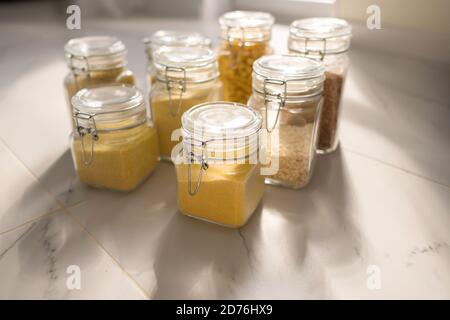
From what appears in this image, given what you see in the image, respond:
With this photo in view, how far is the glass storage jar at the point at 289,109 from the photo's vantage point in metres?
0.62

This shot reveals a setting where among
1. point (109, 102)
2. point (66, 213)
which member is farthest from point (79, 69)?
point (66, 213)

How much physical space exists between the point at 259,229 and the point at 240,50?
0.36 m

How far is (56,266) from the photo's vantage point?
52 cm

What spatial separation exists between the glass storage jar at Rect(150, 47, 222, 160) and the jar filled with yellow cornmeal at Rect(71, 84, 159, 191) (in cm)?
5

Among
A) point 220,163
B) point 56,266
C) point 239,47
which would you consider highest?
point 239,47

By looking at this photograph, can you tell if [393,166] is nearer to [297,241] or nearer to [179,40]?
[297,241]

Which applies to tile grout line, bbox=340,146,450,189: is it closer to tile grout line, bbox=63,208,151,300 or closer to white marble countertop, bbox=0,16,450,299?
white marble countertop, bbox=0,16,450,299

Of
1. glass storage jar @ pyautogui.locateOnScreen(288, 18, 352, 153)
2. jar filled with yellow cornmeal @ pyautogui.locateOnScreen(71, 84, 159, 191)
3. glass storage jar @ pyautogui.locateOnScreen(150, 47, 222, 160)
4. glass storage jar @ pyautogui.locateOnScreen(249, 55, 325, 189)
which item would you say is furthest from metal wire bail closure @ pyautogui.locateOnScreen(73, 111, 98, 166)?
glass storage jar @ pyautogui.locateOnScreen(288, 18, 352, 153)

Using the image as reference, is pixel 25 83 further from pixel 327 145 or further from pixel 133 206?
pixel 327 145

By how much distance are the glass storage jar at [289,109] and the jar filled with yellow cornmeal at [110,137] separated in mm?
188

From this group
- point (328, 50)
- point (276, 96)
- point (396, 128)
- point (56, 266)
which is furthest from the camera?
point (396, 128)

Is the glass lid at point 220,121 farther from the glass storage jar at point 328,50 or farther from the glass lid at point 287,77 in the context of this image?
the glass storage jar at point 328,50

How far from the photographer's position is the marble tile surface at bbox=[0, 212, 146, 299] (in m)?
0.48

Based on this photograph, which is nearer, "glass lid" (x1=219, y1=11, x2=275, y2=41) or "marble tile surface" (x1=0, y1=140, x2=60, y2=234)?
"marble tile surface" (x1=0, y1=140, x2=60, y2=234)
